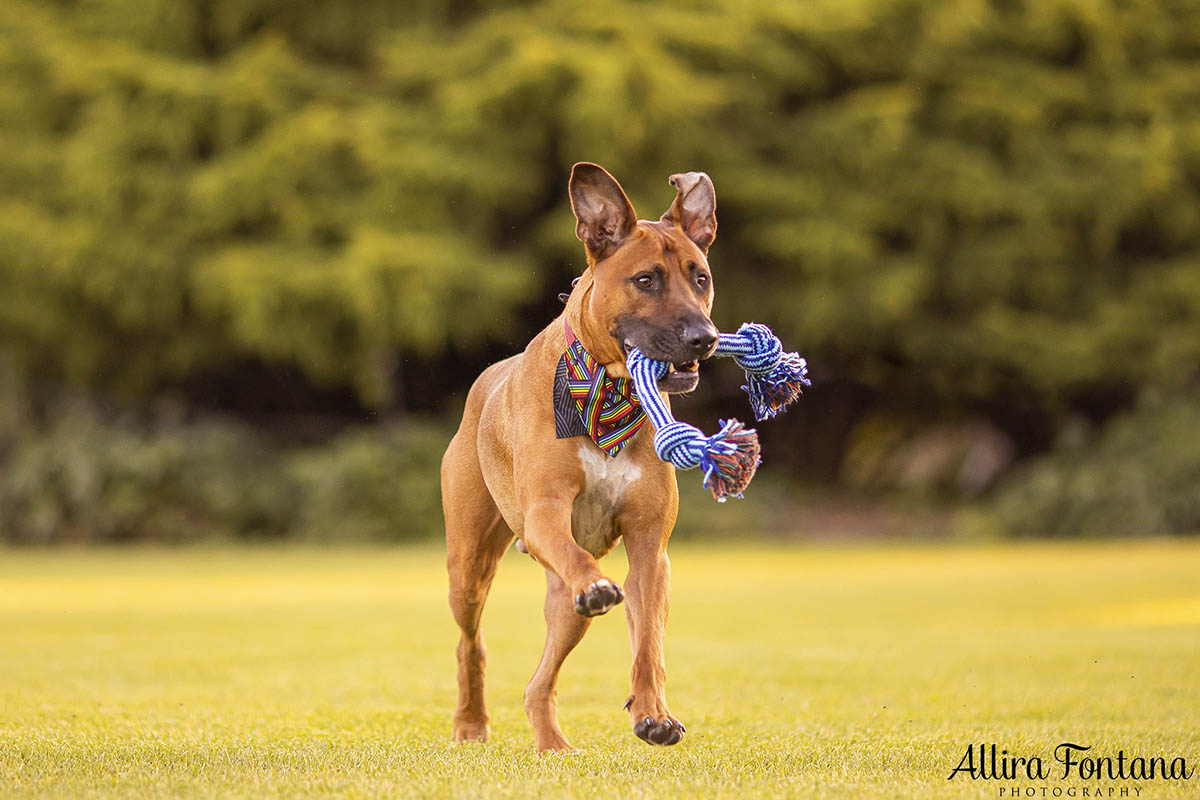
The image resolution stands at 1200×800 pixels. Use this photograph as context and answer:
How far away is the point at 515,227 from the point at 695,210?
61.9ft

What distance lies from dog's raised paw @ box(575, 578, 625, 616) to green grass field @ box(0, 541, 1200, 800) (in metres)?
0.54

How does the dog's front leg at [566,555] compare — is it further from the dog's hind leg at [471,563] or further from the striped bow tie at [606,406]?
the dog's hind leg at [471,563]

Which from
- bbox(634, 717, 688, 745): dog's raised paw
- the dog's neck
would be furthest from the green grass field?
the dog's neck

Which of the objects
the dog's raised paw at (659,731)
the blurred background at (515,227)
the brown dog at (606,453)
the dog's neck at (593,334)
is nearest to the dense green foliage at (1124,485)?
the blurred background at (515,227)

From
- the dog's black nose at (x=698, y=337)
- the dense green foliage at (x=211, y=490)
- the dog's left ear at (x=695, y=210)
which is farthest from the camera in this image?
the dense green foliage at (x=211, y=490)

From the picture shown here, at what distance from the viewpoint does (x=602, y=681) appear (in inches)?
347

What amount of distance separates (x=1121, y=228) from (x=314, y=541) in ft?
46.3

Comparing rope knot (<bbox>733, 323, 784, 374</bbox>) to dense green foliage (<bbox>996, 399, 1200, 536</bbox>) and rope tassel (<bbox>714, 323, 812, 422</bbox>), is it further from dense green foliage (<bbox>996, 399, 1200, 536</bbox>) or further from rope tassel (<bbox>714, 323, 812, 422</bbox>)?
dense green foliage (<bbox>996, 399, 1200, 536</bbox>)

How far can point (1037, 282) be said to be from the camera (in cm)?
2455

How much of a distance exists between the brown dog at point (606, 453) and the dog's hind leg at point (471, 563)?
1.16 feet

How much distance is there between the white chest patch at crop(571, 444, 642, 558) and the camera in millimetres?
5547

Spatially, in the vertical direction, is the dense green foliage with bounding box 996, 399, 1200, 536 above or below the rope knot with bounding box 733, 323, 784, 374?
above

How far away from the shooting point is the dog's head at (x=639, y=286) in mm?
5266

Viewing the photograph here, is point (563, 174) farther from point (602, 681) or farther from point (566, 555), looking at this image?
point (566, 555)
